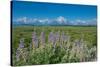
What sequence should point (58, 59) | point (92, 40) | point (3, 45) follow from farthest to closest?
point (92, 40)
point (58, 59)
point (3, 45)

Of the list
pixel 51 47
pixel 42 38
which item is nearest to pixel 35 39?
pixel 42 38

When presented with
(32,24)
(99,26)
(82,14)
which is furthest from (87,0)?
(32,24)

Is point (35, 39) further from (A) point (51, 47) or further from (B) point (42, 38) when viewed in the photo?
(A) point (51, 47)

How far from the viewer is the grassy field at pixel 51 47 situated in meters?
2.45

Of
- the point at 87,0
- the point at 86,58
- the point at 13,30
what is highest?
the point at 87,0

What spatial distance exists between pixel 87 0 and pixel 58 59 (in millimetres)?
863

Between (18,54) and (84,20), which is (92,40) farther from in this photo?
(18,54)

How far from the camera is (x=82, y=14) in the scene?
274 centimetres

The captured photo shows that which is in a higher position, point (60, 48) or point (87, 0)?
point (87, 0)

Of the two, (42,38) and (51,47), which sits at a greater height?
(42,38)

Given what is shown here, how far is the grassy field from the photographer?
2453mm

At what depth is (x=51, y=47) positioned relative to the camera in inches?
102

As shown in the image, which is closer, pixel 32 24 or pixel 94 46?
pixel 32 24

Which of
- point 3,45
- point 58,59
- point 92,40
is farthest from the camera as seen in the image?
point 92,40
